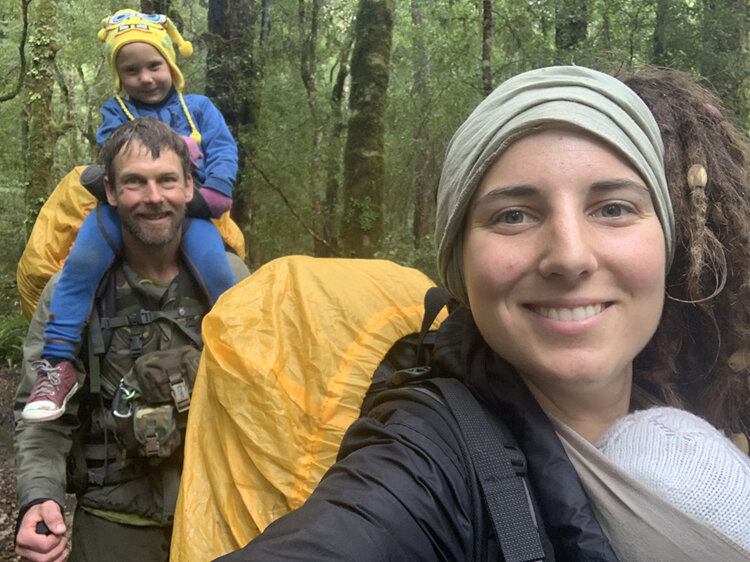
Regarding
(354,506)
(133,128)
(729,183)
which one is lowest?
(354,506)

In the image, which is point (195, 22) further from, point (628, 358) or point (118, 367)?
point (628, 358)

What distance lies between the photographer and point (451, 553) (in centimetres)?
119

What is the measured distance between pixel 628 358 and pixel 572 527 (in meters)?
0.46

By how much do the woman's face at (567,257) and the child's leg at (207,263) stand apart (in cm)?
183

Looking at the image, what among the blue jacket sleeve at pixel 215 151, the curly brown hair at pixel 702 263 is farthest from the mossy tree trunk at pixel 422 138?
the curly brown hair at pixel 702 263

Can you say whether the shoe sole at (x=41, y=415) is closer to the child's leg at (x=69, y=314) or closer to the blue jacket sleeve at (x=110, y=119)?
the child's leg at (x=69, y=314)

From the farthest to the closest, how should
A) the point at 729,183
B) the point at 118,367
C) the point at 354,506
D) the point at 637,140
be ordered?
the point at 118,367
the point at 729,183
the point at 637,140
the point at 354,506

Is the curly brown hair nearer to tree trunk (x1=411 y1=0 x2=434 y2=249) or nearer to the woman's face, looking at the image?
the woman's face

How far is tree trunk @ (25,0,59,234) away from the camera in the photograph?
8234mm

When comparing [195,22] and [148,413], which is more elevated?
[195,22]

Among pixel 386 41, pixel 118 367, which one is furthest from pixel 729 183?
pixel 386 41

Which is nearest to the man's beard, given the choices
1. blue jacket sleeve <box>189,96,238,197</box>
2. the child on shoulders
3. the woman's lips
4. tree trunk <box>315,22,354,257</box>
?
the child on shoulders

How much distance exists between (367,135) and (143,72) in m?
3.61

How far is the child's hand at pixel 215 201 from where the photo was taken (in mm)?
3299
